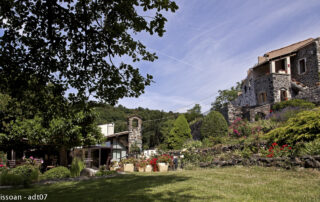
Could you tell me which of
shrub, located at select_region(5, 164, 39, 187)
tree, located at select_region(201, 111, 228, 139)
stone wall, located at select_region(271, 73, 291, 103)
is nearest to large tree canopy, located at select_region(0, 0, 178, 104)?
shrub, located at select_region(5, 164, 39, 187)

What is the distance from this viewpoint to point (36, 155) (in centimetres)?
2227

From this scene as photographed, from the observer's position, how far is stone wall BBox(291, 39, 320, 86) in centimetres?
2303

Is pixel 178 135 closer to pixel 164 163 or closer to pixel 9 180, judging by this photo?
pixel 164 163

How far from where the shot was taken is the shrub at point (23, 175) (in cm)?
858

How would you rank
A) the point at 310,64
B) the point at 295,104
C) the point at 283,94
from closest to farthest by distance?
the point at 295,104 → the point at 310,64 → the point at 283,94

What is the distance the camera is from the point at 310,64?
2369 centimetres

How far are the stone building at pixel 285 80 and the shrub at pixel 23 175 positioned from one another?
54.9 feet

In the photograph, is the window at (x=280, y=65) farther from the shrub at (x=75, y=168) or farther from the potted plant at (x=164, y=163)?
the shrub at (x=75, y=168)

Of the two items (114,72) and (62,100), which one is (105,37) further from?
(62,100)

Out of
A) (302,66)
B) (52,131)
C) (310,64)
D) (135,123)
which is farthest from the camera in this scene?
(135,123)

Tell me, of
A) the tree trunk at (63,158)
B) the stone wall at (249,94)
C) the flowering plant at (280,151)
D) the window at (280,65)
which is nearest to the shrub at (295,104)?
the stone wall at (249,94)

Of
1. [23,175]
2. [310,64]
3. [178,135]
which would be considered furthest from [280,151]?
[310,64]

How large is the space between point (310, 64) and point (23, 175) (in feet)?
84.2

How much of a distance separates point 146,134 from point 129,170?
30968mm
